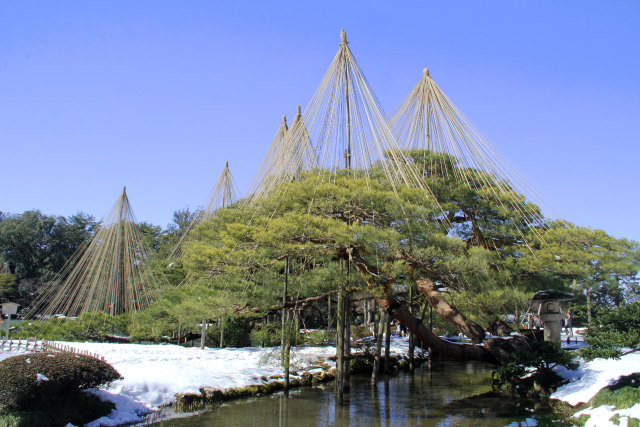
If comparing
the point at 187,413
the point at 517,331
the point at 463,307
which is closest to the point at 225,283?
the point at 187,413

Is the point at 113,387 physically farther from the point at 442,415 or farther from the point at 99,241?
the point at 99,241

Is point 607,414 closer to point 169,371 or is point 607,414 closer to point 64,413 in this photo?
point 169,371

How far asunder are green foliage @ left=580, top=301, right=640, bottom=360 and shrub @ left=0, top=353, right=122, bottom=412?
1119 centimetres

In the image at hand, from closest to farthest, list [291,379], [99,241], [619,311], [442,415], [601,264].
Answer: [619,311], [442,415], [601,264], [291,379], [99,241]

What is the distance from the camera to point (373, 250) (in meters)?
12.1

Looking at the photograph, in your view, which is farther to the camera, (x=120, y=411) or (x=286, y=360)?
(x=286, y=360)

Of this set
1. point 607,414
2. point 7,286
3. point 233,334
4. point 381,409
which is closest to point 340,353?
point 381,409

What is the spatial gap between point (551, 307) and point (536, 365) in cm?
337

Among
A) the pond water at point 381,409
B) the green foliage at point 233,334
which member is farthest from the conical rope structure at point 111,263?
the pond water at point 381,409

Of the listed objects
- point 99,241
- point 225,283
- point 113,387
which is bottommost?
point 113,387

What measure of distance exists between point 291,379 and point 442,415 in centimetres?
561

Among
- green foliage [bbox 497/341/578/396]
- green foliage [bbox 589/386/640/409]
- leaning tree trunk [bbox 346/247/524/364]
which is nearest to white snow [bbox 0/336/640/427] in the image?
green foliage [bbox 589/386/640/409]

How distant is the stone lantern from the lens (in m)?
16.3

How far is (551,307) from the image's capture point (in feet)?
54.3
